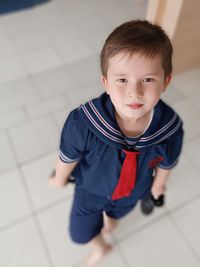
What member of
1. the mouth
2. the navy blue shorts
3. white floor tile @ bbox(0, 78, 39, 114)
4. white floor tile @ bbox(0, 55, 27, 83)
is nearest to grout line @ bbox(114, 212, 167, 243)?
the navy blue shorts

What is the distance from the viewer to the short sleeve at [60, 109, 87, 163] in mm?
752

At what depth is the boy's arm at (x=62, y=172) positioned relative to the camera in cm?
88

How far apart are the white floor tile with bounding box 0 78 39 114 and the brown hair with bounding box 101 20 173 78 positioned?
1.26m

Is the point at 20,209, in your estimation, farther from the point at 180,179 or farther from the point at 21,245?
the point at 180,179

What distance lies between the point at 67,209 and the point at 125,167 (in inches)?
23.5

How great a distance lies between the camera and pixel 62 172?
0.92 metres

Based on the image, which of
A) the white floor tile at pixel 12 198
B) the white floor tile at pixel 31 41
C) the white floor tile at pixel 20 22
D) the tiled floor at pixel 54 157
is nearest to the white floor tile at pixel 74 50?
the tiled floor at pixel 54 157

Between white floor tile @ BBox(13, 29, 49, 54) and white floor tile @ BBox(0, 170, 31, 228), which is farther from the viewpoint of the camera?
white floor tile @ BBox(13, 29, 49, 54)

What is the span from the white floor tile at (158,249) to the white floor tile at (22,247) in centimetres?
35

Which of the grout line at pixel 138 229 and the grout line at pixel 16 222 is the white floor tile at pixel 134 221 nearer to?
the grout line at pixel 138 229

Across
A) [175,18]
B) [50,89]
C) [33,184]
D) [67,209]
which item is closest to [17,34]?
[50,89]

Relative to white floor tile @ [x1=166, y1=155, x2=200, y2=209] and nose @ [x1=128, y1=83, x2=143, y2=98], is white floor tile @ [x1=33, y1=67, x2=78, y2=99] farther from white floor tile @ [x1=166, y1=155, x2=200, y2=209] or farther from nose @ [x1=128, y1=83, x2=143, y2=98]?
nose @ [x1=128, y1=83, x2=143, y2=98]

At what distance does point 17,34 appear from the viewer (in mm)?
2496

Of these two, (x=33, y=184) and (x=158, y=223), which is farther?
(x=33, y=184)
